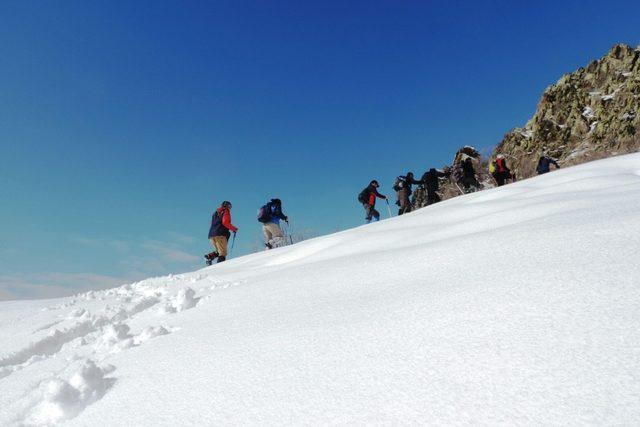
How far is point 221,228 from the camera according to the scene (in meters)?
9.34

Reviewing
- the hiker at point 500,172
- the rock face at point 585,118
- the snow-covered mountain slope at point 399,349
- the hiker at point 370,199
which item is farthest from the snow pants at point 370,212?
the rock face at point 585,118

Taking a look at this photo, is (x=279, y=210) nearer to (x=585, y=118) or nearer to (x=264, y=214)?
(x=264, y=214)

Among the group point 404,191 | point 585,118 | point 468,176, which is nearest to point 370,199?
point 404,191

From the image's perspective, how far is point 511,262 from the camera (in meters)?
1.71

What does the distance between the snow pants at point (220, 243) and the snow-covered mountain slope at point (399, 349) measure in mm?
6895

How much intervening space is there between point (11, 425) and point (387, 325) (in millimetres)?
1352

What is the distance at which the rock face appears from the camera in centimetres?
2120

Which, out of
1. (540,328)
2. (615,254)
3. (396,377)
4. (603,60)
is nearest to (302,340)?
(396,377)

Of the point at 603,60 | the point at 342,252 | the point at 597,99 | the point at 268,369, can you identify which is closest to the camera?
the point at 268,369

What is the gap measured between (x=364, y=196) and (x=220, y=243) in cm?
432

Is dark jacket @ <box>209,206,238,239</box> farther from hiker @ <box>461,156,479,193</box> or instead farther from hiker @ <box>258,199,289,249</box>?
hiker @ <box>461,156,479,193</box>

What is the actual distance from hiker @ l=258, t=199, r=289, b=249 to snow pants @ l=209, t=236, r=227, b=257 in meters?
1.11

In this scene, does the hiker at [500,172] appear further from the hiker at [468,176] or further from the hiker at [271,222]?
Answer: the hiker at [271,222]

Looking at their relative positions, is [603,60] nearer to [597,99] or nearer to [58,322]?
[597,99]
